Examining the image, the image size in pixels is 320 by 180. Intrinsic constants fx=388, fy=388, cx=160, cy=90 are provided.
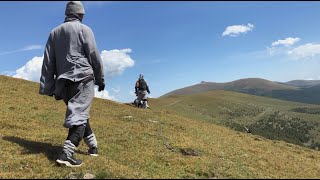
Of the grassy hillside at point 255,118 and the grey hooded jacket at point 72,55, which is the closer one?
the grey hooded jacket at point 72,55

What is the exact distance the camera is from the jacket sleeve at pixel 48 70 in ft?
42.5

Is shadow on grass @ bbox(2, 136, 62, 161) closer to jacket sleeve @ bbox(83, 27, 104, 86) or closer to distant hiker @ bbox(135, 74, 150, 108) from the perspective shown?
jacket sleeve @ bbox(83, 27, 104, 86)

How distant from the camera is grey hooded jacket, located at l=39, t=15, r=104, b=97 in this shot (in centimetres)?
1240

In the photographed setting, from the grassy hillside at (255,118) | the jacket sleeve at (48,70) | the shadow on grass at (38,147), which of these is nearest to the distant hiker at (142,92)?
the shadow on grass at (38,147)

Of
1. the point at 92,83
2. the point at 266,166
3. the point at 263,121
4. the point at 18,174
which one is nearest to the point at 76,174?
the point at 18,174

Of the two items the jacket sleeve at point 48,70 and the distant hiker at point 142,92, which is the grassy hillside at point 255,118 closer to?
the distant hiker at point 142,92

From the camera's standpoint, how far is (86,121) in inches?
503

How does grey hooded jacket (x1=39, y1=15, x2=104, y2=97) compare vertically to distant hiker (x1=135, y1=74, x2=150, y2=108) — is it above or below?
above

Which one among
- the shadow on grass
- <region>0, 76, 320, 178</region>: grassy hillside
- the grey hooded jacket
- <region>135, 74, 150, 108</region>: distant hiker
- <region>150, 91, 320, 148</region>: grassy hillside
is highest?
the grey hooded jacket

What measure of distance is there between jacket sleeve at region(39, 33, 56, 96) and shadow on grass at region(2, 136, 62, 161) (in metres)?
2.21

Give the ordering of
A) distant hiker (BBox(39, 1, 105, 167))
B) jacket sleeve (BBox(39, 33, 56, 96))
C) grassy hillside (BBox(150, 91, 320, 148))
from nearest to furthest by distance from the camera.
→ distant hiker (BBox(39, 1, 105, 167))
jacket sleeve (BBox(39, 33, 56, 96))
grassy hillside (BBox(150, 91, 320, 148))

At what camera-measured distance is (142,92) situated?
45375 mm

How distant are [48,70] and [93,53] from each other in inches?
68.1

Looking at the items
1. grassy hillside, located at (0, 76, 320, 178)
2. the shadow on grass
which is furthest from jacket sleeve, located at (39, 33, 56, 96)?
grassy hillside, located at (0, 76, 320, 178)
